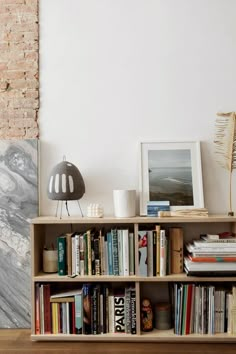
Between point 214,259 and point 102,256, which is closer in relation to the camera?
point 214,259

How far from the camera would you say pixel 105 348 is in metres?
2.45

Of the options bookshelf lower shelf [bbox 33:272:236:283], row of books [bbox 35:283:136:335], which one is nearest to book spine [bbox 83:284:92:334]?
row of books [bbox 35:283:136:335]

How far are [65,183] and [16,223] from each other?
544 mm

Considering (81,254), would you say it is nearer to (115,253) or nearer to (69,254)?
(69,254)

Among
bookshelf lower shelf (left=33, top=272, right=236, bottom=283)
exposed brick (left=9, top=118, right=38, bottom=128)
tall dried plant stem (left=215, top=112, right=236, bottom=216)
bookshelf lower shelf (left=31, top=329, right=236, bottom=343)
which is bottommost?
bookshelf lower shelf (left=31, top=329, right=236, bottom=343)

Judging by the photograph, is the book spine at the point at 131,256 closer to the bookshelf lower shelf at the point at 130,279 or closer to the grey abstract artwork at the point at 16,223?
the bookshelf lower shelf at the point at 130,279

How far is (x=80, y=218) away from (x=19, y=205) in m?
0.52

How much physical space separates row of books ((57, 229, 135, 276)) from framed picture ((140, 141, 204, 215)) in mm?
286

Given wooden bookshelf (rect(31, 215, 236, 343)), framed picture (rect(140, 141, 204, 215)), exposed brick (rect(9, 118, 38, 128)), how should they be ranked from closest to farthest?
wooden bookshelf (rect(31, 215, 236, 343))
framed picture (rect(140, 141, 204, 215))
exposed brick (rect(9, 118, 38, 128))

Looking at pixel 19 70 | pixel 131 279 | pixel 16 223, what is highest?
pixel 19 70

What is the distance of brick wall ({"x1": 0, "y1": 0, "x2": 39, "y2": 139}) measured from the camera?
9.42 feet

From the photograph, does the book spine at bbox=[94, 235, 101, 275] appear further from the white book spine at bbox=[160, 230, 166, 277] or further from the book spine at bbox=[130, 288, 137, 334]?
the white book spine at bbox=[160, 230, 166, 277]

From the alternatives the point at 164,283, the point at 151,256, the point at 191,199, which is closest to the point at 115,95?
the point at 191,199

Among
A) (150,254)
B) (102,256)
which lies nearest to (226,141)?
(150,254)
